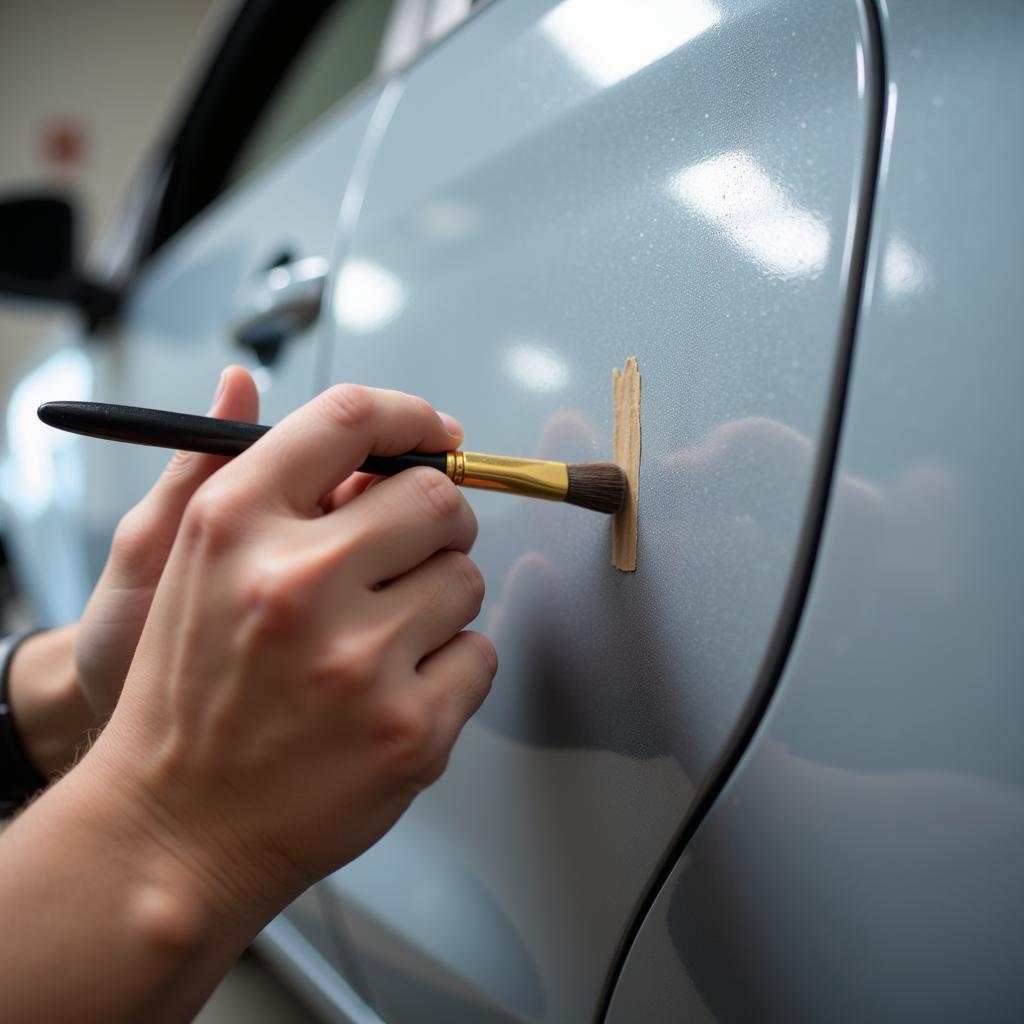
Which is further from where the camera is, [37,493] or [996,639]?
[37,493]

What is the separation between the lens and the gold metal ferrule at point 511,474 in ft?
1.64

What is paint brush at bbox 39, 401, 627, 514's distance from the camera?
48 cm

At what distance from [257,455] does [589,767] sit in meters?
0.25

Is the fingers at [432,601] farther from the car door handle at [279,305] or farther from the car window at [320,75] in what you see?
the car window at [320,75]

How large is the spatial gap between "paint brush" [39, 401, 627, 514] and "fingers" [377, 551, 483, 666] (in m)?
0.05

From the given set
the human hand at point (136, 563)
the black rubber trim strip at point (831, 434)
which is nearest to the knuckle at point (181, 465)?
the human hand at point (136, 563)

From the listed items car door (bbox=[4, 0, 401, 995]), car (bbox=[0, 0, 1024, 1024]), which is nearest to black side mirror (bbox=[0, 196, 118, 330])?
car door (bbox=[4, 0, 401, 995])

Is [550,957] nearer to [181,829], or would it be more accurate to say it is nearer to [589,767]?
[589,767]

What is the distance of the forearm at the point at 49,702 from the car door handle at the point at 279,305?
0.34 metres

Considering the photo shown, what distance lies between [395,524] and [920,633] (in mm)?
248

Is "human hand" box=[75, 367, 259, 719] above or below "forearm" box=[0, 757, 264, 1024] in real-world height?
above

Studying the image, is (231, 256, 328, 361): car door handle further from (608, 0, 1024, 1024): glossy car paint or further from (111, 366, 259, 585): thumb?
(608, 0, 1024, 1024): glossy car paint

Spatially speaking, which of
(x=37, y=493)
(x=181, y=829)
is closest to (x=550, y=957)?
(x=181, y=829)

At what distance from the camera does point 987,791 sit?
13.8 inches
